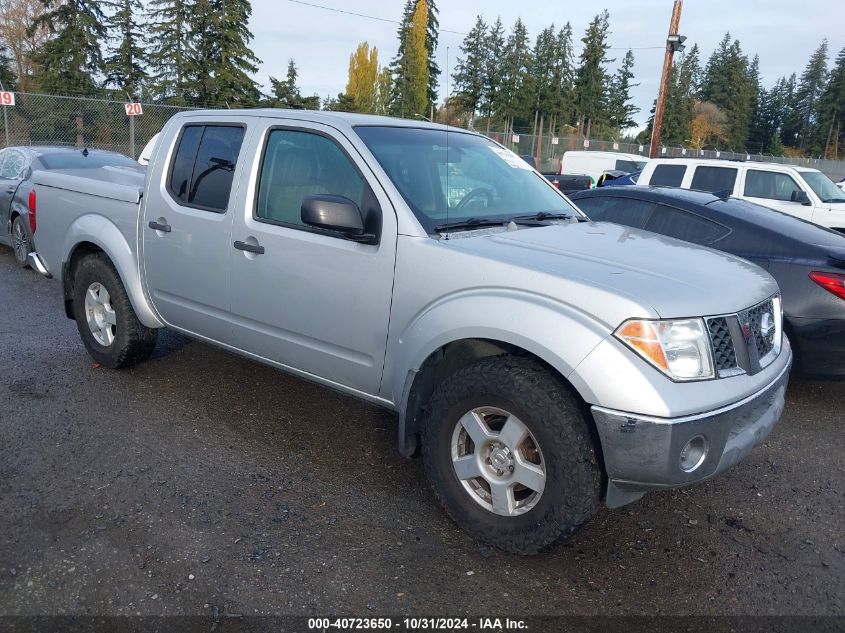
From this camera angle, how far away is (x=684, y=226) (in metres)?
5.77

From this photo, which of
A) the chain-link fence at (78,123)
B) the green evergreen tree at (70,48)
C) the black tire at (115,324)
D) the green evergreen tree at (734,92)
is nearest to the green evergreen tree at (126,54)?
the green evergreen tree at (70,48)

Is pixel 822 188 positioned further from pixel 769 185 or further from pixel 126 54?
pixel 126 54

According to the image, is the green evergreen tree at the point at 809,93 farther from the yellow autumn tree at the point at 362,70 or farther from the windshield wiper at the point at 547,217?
the windshield wiper at the point at 547,217

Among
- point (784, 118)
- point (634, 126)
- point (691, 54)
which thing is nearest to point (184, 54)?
point (634, 126)

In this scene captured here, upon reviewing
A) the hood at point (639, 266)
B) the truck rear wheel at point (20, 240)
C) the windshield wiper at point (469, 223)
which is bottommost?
the truck rear wheel at point (20, 240)

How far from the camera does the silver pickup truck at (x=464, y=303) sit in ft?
8.89

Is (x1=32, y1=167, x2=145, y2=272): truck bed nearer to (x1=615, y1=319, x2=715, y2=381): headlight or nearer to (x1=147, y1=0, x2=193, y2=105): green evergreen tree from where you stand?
(x1=615, y1=319, x2=715, y2=381): headlight

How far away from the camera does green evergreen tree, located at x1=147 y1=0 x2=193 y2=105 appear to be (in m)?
36.9

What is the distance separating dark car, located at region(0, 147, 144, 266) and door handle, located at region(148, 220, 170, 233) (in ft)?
16.3

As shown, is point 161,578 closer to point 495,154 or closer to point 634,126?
point 495,154

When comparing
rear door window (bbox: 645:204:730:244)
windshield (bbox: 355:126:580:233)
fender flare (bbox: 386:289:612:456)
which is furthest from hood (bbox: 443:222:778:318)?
rear door window (bbox: 645:204:730:244)

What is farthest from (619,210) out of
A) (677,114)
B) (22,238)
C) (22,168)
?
(677,114)

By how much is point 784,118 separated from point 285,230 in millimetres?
110525

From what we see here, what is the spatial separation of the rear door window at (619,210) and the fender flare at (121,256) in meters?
3.63
